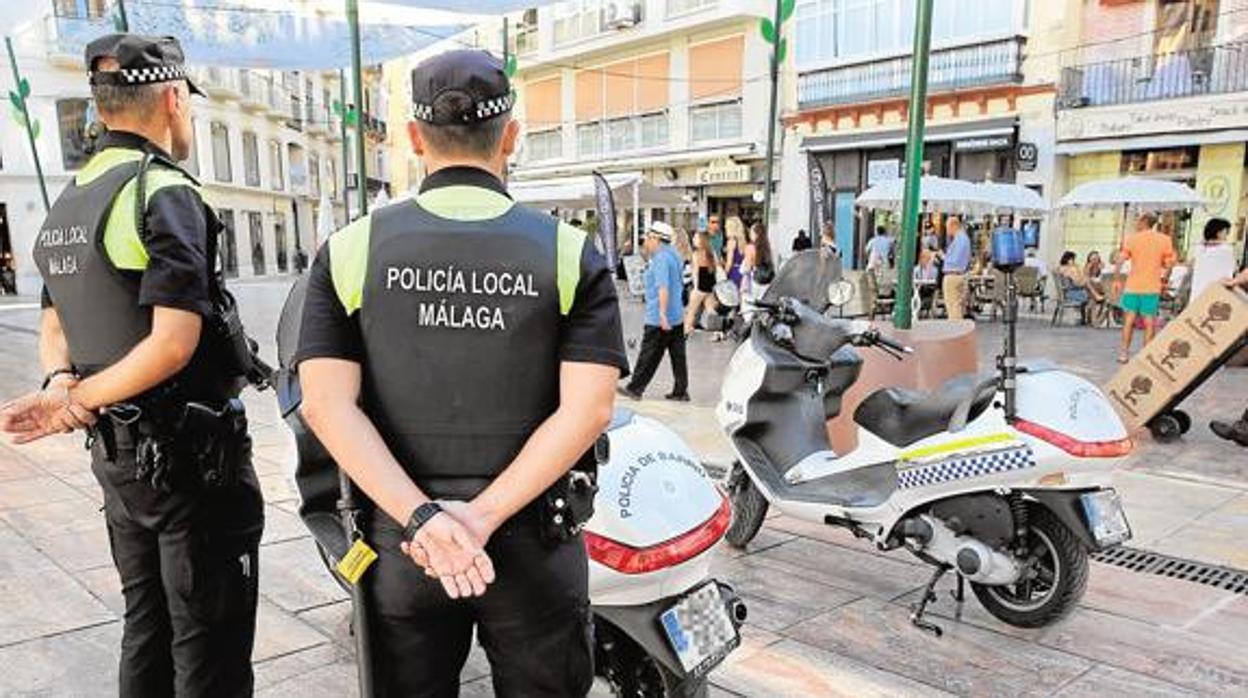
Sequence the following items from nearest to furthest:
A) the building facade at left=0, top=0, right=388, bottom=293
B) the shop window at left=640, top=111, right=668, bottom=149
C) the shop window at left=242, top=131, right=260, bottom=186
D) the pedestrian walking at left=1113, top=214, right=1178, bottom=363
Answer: the pedestrian walking at left=1113, top=214, right=1178, bottom=363 < the building facade at left=0, top=0, right=388, bottom=293 < the shop window at left=640, top=111, right=668, bottom=149 < the shop window at left=242, top=131, right=260, bottom=186

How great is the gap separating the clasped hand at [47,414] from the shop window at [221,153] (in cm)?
3339

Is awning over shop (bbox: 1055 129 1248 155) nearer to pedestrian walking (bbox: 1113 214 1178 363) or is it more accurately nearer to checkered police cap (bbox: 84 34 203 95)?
pedestrian walking (bbox: 1113 214 1178 363)

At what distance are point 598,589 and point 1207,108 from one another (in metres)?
16.5

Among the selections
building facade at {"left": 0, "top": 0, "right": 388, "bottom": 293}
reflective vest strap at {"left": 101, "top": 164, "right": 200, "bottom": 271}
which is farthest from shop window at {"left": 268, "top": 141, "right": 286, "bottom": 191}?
reflective vest strap at {"left": 101, "top": 164, "right": 200, "bottom": 271}

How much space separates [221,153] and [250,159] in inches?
100

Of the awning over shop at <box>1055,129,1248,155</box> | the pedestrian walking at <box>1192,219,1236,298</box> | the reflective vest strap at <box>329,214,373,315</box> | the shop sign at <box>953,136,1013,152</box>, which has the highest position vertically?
the shop sign at <box>953,136,1013,152</box>

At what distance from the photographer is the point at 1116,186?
44.3 feet

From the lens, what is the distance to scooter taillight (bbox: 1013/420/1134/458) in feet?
10.3

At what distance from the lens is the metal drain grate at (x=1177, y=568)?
3787 mm

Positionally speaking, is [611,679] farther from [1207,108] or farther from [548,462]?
[1207,108]

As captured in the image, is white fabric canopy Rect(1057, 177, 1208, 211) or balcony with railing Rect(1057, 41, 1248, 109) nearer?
white fabric canopy Rect(1057, 177, 1208, 211)

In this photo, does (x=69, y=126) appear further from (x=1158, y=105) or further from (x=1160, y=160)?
(x=1160, y=160)

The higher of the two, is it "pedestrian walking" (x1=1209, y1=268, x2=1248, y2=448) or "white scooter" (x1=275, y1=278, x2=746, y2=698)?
"white scooter" (x1=275, y1=278, x2=746, y2=698)

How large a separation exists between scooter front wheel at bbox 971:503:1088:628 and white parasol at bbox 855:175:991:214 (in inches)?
423
